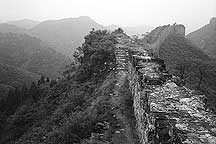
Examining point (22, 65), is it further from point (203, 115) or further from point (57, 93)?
point (203, 115)

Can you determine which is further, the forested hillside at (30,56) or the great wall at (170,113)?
the forested hillside at (30,56)

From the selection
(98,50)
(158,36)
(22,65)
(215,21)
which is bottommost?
(22,65)

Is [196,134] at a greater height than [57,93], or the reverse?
[196,134]

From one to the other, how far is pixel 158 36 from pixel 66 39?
14709 centimetres

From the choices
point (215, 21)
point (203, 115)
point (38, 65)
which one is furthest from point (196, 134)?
point (38, 65)

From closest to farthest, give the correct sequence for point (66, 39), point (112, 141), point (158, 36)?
1. point (112, 141)
2. point (158, 36)
3. point (66, 39)

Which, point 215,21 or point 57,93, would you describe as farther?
point 215,21

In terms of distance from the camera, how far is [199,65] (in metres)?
30.5

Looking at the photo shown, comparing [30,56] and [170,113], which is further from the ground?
[170,113]

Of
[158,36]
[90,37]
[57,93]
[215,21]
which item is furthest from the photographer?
[215,21]

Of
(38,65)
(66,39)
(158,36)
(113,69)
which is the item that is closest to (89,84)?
(113,69)

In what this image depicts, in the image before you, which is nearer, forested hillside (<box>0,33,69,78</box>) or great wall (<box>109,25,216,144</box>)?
great wall (<box>109,25,216,144</box>)

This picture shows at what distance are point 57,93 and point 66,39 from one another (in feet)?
548

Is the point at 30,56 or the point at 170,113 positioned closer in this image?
the point at 170,113
